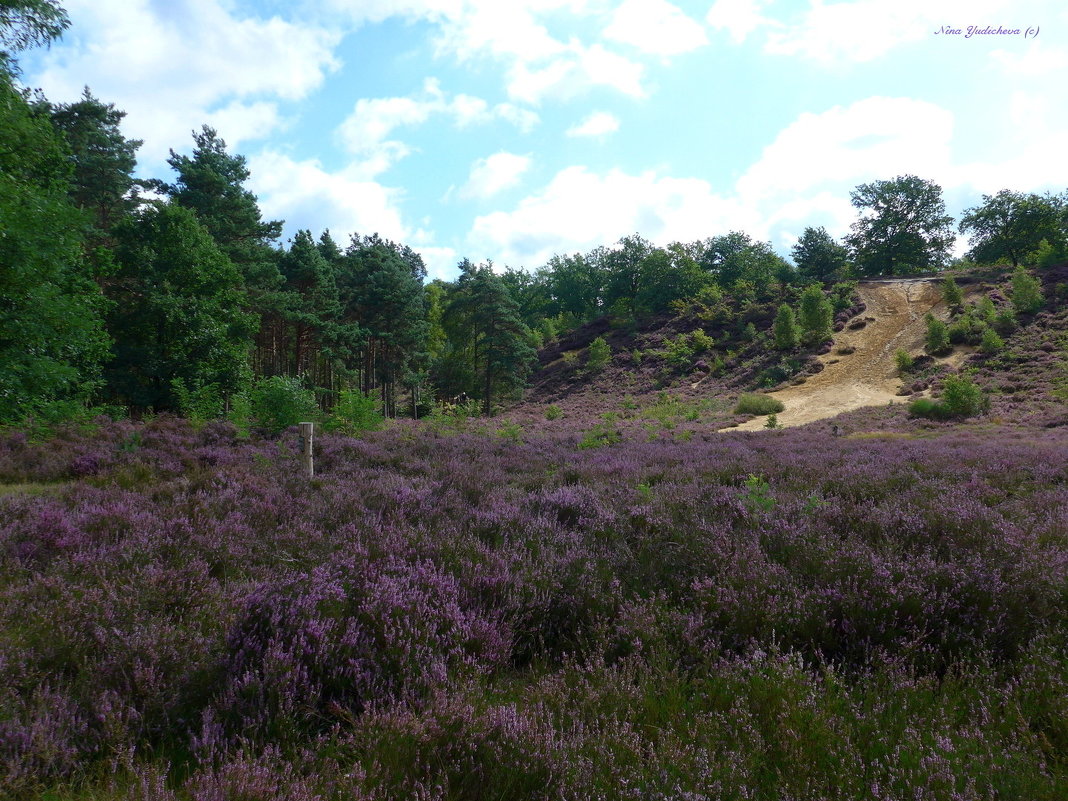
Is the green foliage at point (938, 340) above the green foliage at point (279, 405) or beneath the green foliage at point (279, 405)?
above

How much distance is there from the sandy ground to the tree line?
5.22 meters

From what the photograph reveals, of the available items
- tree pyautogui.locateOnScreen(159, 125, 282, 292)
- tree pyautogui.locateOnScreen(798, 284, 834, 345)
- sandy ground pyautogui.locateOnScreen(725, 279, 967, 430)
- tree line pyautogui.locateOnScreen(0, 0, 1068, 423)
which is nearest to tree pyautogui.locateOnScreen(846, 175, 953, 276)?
tree line pyautogui.locateOnScreen(0, 0, 1068, 423)

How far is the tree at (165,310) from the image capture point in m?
19.7

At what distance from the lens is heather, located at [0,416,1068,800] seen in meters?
1.76

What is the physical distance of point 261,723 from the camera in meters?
2.00

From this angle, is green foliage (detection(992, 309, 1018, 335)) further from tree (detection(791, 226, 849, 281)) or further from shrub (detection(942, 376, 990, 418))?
tree (detection(791, 226, 849, 281))

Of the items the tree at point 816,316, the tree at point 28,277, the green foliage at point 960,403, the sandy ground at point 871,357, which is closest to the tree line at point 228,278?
the tree at point 28,277

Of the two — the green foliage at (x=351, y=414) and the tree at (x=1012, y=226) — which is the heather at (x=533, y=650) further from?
the tree at (x=1012, y=226)

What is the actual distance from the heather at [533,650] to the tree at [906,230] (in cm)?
5963

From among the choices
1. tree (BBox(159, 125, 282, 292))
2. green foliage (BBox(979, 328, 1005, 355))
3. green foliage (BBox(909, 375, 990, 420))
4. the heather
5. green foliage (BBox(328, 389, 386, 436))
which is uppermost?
tree (BBox(159, 125, 282, 292))

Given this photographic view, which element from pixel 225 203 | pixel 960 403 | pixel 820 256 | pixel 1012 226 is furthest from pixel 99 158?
pixel 1012 226

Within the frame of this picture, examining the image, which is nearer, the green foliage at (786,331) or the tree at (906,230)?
the green foliage at (786,331)

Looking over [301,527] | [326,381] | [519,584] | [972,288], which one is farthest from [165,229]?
[972,288]

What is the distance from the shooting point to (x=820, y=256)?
172ft
